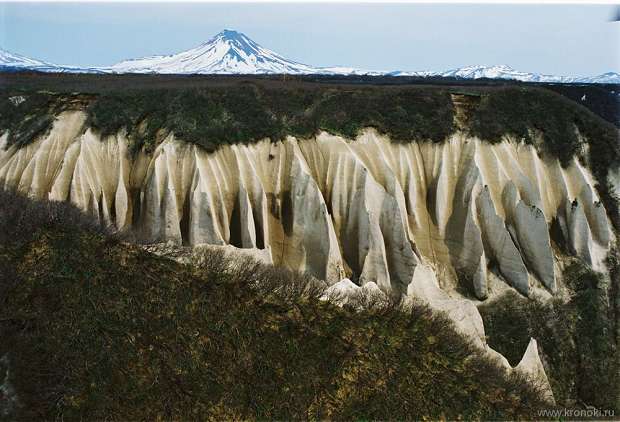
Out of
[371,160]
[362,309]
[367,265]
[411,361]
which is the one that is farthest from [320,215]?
[411,361]

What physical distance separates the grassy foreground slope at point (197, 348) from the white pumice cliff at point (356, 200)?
12242mm

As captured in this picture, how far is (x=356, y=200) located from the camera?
25516 mm

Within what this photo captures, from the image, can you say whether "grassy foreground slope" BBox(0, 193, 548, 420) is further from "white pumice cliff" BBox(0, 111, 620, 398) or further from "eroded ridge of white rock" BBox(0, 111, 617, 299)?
"eroded ridge of white rock" BBox(0, 111, 617, 299)

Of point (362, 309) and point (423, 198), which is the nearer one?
point (362, 309)

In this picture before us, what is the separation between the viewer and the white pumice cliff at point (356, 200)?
24.6m

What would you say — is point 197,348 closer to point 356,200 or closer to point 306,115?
point 356,200

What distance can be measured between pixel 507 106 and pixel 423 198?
898 centimetres

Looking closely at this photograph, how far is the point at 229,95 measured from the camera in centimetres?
2955

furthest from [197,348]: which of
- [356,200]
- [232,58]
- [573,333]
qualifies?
[232,58]

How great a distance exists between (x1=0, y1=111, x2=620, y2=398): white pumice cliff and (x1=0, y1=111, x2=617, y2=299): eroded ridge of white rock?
0.20ft

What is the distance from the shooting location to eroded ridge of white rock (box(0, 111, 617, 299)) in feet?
80.7

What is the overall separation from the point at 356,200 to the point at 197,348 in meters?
16.8

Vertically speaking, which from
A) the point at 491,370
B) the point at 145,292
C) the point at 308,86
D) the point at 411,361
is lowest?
the point at 491,370

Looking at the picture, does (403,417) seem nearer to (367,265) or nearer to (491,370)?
(491,370)
